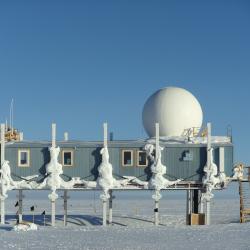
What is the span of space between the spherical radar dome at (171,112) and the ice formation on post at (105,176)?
6371 millimetres

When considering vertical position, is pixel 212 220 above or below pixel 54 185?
below

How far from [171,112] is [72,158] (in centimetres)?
862

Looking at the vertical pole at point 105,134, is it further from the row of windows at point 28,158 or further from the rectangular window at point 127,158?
the row of windows at point 28,158

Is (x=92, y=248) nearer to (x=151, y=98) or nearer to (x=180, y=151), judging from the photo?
(x=180, y=151)

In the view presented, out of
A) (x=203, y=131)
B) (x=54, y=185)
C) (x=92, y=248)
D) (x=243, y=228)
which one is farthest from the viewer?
(x=203, y=131)

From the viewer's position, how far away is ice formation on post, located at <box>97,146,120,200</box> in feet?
122

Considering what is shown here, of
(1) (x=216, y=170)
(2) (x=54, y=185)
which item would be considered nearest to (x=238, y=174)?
(1) (x=216, y=170)

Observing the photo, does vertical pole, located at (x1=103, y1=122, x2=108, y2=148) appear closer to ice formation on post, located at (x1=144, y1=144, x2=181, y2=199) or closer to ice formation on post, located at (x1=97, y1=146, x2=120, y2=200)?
ice formation on post, located at (x1=97, y1=146, x2=120, y2=200)

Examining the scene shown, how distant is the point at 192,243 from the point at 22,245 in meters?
7.31

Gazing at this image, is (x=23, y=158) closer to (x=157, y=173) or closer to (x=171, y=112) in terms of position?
(x=157, y=173)

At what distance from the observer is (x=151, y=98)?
44000mm

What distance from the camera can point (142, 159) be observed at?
3797cm

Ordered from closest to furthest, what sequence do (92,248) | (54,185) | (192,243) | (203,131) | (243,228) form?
1. (92,248)
2. (192,243)
3. (243,228)
4. (54,185)
5. (203,131)

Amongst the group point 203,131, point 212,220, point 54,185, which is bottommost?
point 212,220
